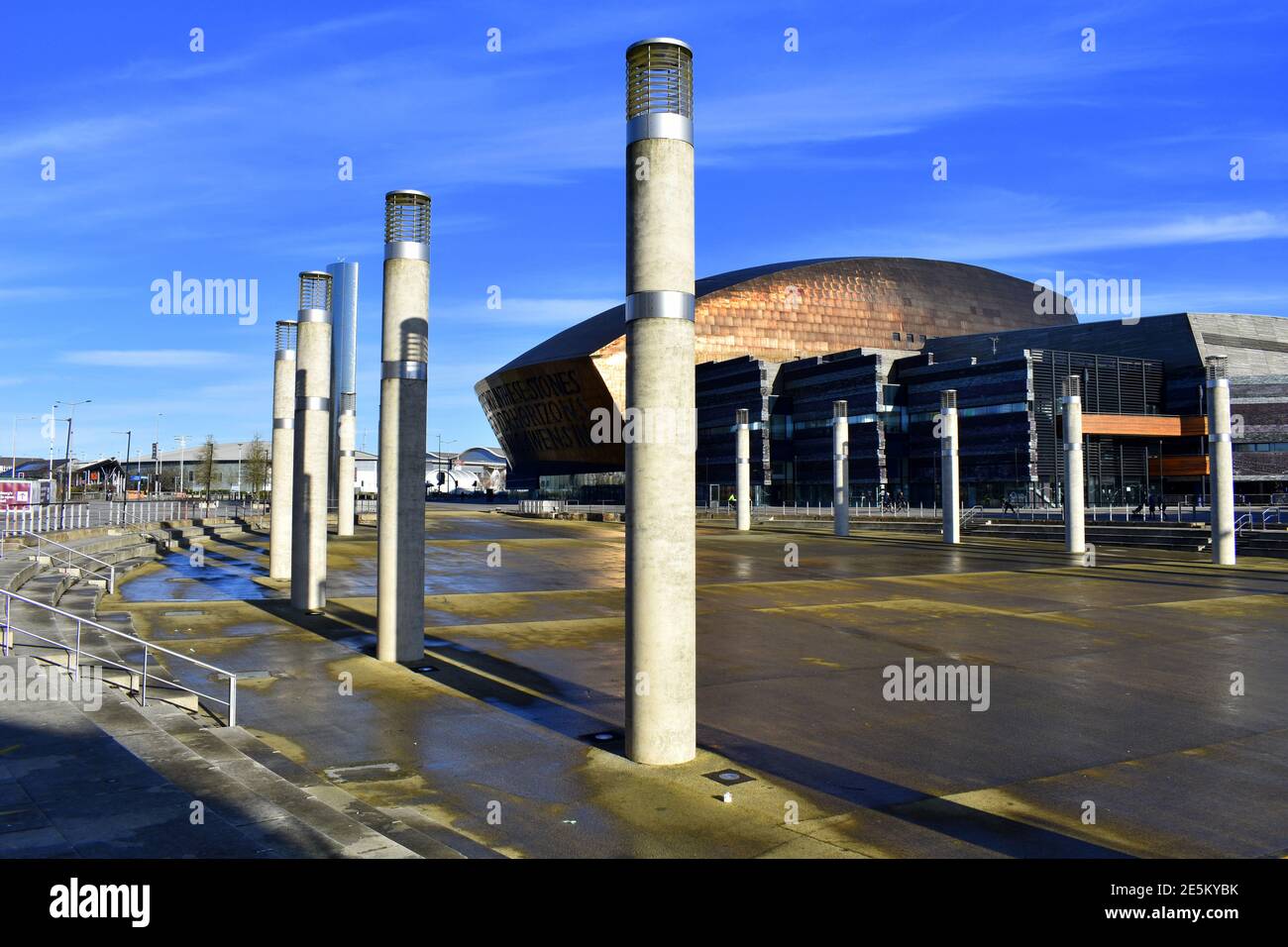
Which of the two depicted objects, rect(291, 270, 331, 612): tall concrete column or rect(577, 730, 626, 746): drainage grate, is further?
rect(291, 270, 331, 612): tall concrete column

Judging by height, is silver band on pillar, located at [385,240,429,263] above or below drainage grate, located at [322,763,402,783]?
above

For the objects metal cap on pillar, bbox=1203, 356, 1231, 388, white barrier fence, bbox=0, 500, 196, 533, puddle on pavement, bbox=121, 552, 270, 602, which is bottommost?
puddle on pavement, bbox=121, 552, 270, 602

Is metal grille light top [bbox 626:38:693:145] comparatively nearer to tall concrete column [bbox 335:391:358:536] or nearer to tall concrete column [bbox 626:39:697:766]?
tall concrete column [bbox 626:39:697:766]

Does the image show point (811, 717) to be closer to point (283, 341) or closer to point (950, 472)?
point (283, 341)

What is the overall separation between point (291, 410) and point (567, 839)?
1963cm

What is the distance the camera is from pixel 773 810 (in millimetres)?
7531

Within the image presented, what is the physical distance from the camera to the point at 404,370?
47.2 ft

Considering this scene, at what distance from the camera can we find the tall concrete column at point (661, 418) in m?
8.96

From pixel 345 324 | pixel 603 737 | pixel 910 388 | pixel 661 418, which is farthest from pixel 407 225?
pixel 345 324

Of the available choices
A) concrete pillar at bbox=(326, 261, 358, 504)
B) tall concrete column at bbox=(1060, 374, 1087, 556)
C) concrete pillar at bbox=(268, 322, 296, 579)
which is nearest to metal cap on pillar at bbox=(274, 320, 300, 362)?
concrete pillar at bbox=(268, 322, 296, 579)

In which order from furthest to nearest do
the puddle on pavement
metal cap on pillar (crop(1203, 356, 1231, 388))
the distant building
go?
the distant building < metal cap on pillar (crop(1203, 356, 1231, 388)) < the puddle on pavement

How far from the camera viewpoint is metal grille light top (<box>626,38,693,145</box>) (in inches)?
363

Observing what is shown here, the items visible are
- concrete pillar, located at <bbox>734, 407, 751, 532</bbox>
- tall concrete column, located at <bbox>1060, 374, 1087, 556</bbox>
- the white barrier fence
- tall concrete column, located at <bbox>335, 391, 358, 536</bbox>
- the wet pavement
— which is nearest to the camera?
the wet pavement
